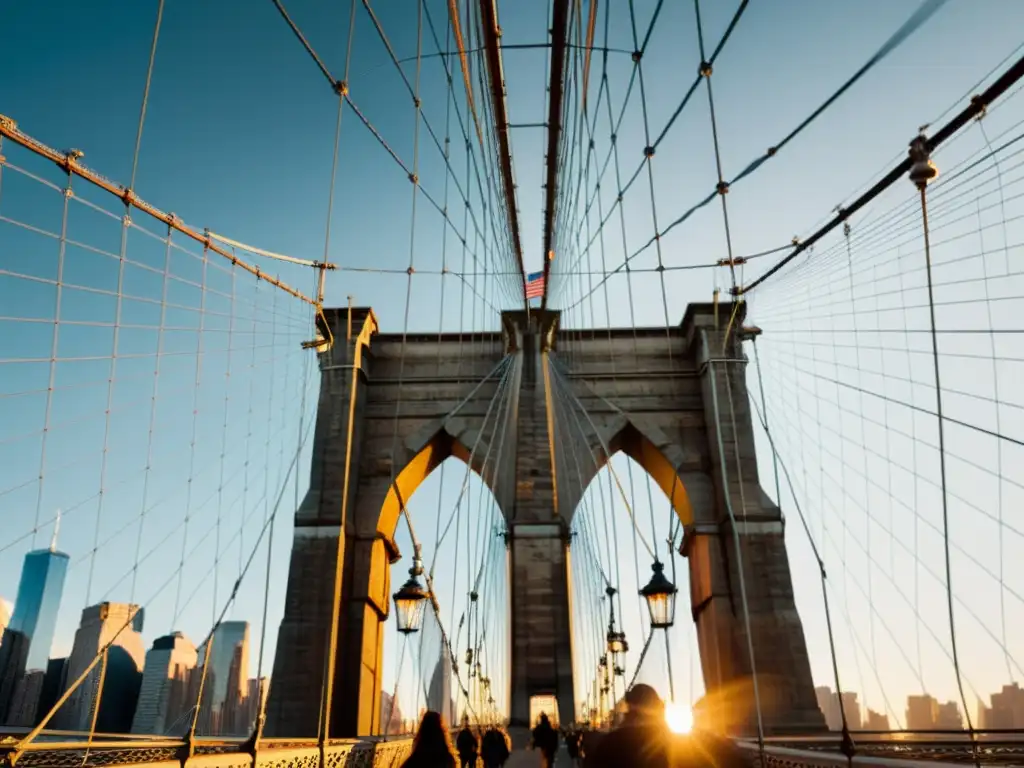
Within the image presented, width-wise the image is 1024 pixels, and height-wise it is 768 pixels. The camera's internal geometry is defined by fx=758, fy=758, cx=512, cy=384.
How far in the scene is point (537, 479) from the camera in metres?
14.9

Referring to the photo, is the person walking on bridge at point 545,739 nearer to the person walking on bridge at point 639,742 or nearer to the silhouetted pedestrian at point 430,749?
the silhouetted pedestrian at point 430,749

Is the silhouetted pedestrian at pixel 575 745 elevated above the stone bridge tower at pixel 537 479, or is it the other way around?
the stone bridge tower at pixel 537 479

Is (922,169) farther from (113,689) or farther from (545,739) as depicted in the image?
(113,689)

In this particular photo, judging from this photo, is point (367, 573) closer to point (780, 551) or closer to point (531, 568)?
point (531, 568)

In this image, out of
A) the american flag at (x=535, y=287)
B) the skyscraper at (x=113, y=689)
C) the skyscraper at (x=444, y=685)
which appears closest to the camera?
the skyscraper at (x=444, y=685)

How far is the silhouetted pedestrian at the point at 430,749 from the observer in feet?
10.8

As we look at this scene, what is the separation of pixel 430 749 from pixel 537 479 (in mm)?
11643

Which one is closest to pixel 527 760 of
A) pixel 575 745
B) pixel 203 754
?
pixel 575 745

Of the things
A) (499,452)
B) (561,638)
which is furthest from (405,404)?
(561,638)

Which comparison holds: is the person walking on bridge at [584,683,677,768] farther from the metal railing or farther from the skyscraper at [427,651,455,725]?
the skyscraper at [427,651,455,725]

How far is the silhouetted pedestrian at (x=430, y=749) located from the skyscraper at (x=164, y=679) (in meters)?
29.0

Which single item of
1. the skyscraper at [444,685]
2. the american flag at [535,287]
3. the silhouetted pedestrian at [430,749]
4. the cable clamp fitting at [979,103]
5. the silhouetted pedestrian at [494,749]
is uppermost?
the american flag at [535,287]

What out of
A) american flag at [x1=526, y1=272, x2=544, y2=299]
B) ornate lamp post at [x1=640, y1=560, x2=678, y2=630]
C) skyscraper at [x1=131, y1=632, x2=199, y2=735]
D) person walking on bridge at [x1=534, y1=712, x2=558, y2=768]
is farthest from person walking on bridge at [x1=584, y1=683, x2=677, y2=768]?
skyscraper at [x1=131, y1=632, x2=199, y2=735]

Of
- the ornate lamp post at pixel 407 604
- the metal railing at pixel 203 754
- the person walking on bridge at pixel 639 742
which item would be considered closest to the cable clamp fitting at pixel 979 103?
the person walking on bridge at pixel 639 742
